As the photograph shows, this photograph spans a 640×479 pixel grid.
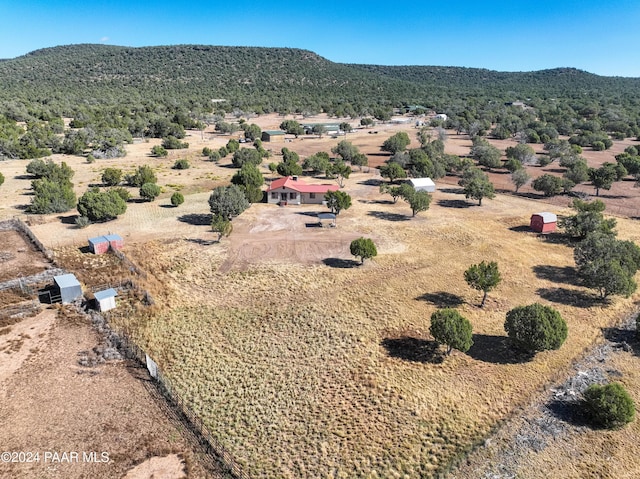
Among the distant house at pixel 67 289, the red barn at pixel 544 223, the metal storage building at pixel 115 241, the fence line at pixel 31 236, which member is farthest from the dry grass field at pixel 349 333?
the distant house at pixel 67 289

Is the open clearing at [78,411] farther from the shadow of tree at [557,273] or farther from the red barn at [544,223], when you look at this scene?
the red barn at [544,223]

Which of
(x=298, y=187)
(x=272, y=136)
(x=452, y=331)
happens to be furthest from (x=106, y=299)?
(x=272, y=136)

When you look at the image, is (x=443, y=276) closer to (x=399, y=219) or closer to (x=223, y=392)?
(x=399, y=219)

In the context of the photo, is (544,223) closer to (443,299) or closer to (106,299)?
(443,299)

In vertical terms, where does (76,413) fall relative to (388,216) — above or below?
below

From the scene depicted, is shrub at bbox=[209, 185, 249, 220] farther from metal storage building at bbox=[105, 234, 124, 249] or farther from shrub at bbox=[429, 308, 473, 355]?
shrub at bbox=[429, 308, 473, 355]

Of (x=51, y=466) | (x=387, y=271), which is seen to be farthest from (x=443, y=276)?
(x=51, y=466)
